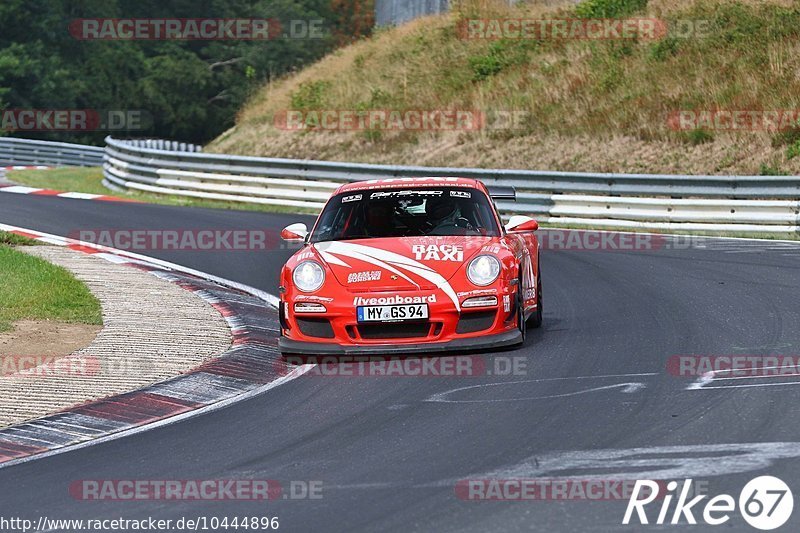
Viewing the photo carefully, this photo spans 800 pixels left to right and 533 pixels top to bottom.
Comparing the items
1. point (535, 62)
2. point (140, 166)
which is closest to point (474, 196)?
point (140, 166)

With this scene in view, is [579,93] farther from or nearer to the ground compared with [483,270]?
farther from the ground

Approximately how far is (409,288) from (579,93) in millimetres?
18808

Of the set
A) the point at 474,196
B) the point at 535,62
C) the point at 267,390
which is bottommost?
the point at 267,390

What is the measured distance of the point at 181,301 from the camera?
41.3 ft

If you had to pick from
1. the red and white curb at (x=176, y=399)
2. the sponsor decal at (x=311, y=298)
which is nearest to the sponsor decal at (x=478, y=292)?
the sponsor decal at (x=311, y=298)

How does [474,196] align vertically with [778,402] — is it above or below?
above

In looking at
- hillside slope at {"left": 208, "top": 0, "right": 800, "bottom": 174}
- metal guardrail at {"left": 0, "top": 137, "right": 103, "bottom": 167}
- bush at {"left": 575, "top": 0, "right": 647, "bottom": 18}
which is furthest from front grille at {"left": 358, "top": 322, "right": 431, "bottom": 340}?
metal guardrail at {"left": 0, "top": 137, "right": 103, "bottom": 167}

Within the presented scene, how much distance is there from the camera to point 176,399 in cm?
848

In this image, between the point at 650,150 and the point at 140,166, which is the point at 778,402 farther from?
the point at 140,166

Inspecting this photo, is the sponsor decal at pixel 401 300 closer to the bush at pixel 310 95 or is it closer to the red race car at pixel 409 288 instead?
the red race car at pixel 409 288

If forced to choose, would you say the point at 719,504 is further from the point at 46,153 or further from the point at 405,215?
the point at 46,153

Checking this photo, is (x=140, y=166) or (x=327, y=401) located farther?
(x=140, y=166)

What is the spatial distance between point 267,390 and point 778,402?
3306mm

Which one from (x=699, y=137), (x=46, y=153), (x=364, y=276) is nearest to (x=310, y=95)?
(x=46, y=153)
